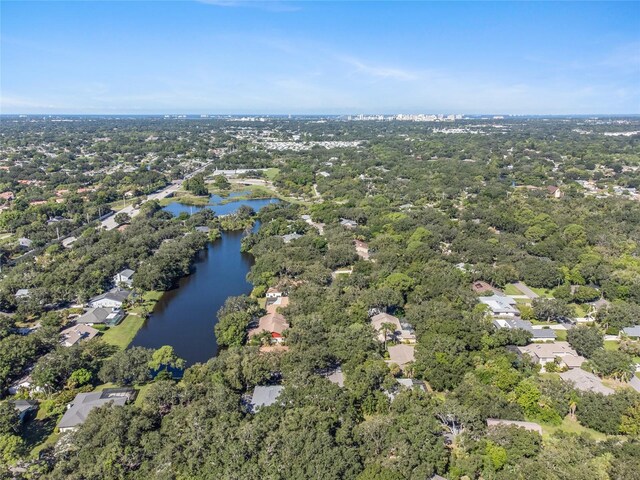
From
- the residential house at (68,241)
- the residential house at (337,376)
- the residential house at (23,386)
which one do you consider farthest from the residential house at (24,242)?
the residential house at (337,376)

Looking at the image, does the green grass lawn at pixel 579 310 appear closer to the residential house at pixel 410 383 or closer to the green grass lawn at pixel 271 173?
the residential house at pixel 410 383

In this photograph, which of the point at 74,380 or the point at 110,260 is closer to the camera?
the point at 74,380

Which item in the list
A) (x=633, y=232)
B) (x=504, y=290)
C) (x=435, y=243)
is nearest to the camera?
(x=504, y=290)

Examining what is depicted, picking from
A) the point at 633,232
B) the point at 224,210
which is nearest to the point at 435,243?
the point at 633,232

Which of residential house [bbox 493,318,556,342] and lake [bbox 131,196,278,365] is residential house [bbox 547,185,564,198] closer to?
residential house [bbox 493,318,556,342]

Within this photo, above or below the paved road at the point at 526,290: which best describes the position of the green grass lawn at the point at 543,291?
below

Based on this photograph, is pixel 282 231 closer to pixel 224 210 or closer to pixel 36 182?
→ pixel 224 210
